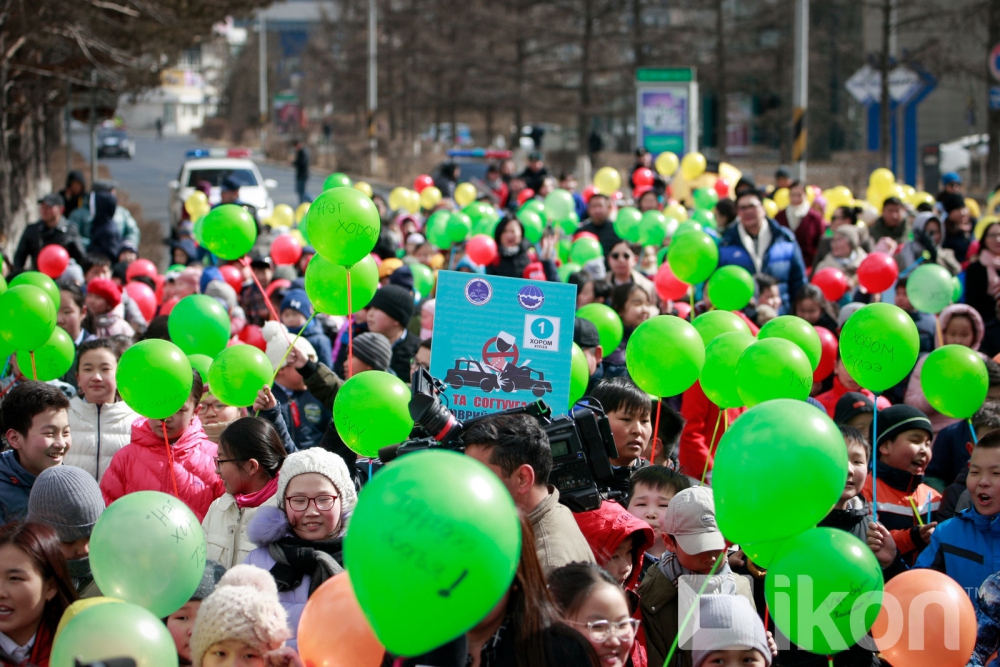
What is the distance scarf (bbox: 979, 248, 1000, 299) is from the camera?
8375 millimetres

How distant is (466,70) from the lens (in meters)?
37.7

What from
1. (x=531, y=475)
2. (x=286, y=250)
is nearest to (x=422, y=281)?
(x=286, y=250)

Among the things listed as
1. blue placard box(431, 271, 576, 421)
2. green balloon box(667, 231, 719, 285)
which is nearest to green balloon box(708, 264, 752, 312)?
green balloon box(667, 231, 719, 285)

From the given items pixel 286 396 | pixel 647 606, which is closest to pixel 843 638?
pixel 647 606

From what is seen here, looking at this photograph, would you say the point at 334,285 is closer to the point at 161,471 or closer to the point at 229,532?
the point at 161,471

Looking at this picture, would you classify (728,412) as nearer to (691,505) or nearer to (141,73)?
(691,505)

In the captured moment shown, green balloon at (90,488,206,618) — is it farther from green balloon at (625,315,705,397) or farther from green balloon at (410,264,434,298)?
green balloon at (410,264,434,298)

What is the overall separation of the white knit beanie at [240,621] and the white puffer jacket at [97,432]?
2381 mm

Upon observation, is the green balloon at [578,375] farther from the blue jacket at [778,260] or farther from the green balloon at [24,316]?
the blue jacket at [778,260]

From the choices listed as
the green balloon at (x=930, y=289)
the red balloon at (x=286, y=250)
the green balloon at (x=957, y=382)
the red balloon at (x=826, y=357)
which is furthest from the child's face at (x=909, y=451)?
the red balloon at (x=286, y=250)

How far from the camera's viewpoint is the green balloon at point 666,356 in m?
5.03

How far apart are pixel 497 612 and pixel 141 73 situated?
1996 centimetres

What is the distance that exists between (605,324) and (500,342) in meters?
1.94

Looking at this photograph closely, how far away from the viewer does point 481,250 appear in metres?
9.50
